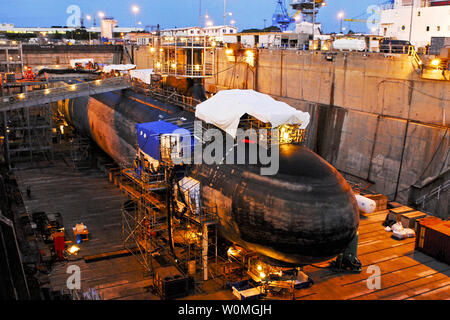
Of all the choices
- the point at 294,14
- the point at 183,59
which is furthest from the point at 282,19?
the point at 183,59

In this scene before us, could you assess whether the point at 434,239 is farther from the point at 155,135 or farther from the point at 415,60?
the point at 155,135

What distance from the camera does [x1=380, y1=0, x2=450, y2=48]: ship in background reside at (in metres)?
46.5

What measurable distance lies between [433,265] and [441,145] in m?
7.63

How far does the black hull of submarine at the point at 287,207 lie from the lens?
15.1m

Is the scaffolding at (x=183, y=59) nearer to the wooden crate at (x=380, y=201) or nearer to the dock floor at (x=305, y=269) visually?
the dock floor at (x=305, y=269)

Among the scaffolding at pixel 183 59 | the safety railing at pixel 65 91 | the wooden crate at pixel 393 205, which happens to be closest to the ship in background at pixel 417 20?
the scaffolding at pixel 183 59

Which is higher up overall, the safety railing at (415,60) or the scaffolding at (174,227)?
the safety railing at (415,60)

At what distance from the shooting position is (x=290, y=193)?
50.2 ft

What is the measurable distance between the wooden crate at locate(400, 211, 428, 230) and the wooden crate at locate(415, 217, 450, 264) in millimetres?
1743

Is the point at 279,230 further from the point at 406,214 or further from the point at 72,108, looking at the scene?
the point at 72,108

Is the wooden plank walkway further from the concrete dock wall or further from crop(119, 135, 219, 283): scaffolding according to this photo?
the concrete dock wall

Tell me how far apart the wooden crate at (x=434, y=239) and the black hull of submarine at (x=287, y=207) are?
6.31 metres

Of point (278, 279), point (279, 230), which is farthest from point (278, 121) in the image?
point (278, 279)
